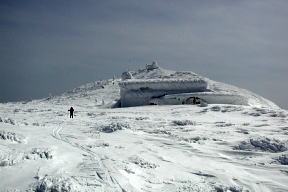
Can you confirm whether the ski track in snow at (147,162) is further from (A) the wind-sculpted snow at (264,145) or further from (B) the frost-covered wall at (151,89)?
(B) the frost-covered wall at (151,89)

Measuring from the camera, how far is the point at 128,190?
7.23 meters

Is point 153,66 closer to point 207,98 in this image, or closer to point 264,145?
point 207,98

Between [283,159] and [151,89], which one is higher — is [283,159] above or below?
below

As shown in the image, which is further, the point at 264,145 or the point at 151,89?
the point at 151,89

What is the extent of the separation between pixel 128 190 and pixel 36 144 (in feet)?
15.5

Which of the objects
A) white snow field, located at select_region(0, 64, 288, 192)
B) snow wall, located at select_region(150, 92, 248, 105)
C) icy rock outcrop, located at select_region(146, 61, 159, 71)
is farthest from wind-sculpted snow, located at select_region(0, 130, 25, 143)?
icy rock outcrop, located at select_region(146, 61, 159, 71)

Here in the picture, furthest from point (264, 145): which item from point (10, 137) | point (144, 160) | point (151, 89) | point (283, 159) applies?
point (151, 89)

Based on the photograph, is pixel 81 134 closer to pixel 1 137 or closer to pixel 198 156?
pixel 1 137

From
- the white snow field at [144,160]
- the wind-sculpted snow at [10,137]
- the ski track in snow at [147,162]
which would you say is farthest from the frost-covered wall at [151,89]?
the wind-sculpted snow at [10,137]

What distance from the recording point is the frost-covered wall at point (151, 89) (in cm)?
3788

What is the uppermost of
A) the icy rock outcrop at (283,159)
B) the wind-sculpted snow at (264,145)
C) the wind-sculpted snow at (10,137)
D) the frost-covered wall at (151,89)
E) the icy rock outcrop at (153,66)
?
the icy rock outcrop at (153,66)

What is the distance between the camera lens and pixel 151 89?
38.8 metres

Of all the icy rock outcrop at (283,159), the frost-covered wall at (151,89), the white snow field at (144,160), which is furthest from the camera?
the frost-covered wall at (151,89)

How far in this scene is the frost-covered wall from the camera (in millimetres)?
37875
